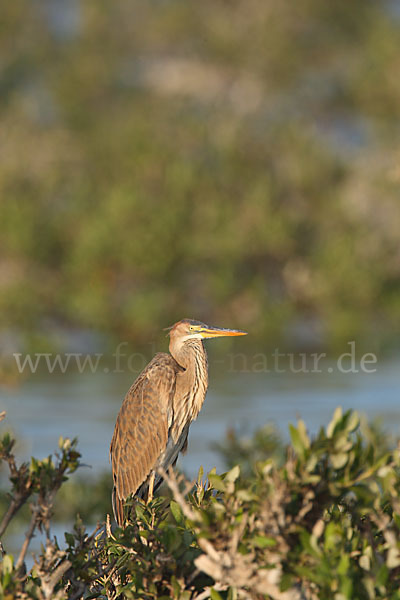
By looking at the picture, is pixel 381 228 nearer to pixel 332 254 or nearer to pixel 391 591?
pixel 332 254

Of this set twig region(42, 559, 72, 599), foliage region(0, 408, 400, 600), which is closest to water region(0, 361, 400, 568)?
twig region(42, 559, 72, 599)

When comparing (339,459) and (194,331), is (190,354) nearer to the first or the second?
(194,331)

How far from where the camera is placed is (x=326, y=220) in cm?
2034

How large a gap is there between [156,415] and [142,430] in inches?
5.0

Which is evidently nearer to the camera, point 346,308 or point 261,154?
point 346,308

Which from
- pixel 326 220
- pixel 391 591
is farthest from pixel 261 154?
pixel 391 591

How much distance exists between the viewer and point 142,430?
5945 mm

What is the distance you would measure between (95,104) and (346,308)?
16533 mm

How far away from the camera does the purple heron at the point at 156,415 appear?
5953mm

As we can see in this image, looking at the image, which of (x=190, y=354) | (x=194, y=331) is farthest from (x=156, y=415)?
(x=194, y=331)

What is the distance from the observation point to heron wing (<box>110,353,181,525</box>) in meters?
5.95

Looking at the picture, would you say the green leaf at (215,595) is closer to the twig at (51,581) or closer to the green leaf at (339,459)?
the twig at (51,581)

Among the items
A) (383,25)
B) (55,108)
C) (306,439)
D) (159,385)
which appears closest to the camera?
(306,439)

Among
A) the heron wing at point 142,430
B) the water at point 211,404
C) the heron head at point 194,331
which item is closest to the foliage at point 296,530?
the heron wing at point 142,430
